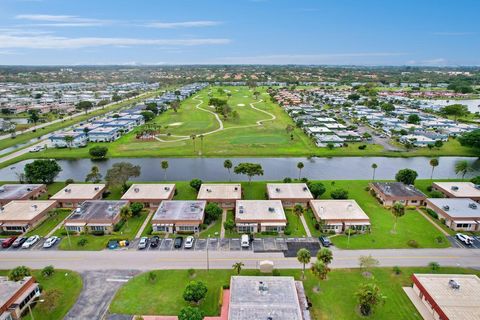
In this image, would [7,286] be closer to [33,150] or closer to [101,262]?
[101,262]

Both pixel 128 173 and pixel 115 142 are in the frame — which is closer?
pixel 128 173

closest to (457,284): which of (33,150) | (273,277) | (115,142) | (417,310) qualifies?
(417,310)

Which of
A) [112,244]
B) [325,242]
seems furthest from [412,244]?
[112,244]

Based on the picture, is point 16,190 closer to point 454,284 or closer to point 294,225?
point 294,225

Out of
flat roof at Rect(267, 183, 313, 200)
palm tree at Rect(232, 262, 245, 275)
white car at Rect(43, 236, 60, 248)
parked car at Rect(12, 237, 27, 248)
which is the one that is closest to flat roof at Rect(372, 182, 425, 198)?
flat roof at Rect(267, 183, 313, 200)

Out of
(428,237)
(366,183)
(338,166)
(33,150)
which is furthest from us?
(33,150)

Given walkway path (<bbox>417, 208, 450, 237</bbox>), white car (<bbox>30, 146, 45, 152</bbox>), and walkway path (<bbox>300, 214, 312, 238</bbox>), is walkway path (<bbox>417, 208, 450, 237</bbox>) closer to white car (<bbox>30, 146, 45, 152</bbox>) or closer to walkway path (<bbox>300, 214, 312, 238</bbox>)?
walkway path (<bbox>300, 214, 312, 238</bbox>)

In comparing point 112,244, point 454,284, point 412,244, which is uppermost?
point 454,284
